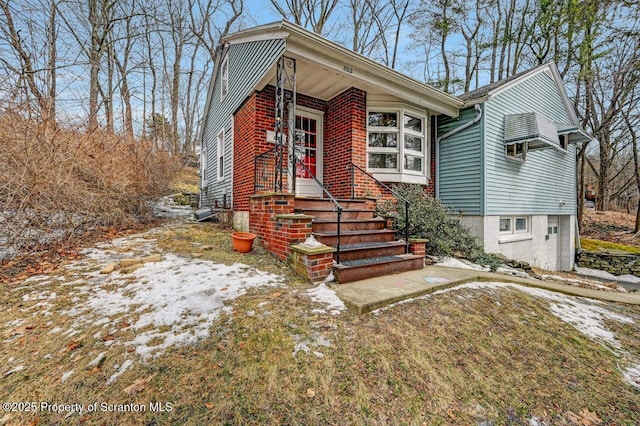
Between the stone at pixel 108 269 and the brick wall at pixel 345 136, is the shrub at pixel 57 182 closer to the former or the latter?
the stone at pixel 108 269

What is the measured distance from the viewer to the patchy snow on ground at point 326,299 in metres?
2.70

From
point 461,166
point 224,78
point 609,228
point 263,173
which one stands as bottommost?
point 609,228

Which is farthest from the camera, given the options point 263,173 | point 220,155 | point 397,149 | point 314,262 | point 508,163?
point 220,155

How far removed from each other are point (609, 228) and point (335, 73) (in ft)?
52.9

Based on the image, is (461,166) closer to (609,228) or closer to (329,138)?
(329,138)

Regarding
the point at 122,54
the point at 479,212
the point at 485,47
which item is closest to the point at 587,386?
the point at 479,212

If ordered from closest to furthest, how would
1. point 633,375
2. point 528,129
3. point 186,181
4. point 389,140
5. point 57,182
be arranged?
point 633,375, point 57,182, point 389,140, point 528,129, point 186,181

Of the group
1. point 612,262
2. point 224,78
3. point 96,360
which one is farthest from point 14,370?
point 612,262

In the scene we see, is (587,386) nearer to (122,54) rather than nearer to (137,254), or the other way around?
(137,254)

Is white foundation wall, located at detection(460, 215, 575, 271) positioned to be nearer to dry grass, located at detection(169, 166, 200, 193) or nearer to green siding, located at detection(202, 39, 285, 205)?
green siding, located at detection(202, 39, 285, 205)

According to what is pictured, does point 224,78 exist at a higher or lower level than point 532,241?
higher

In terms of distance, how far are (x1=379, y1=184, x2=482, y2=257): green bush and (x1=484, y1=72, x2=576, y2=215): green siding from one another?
5.17ft

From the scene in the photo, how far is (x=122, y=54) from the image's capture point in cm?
1490

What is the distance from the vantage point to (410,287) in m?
3.33
